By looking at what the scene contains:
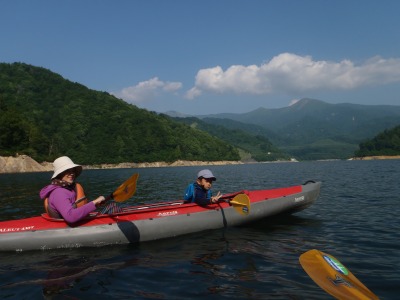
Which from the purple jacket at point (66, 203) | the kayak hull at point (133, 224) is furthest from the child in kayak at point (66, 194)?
the kayak hull at point (133, 224)

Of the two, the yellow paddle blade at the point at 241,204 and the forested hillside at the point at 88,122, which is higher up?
the forested hillside at the point at 88,122

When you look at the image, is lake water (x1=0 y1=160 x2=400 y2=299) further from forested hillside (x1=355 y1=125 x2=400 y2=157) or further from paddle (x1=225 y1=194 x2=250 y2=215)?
forested hillside (x1=355 y1=125 x2=400 y2=157)

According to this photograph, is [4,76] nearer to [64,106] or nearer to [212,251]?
[64,106]

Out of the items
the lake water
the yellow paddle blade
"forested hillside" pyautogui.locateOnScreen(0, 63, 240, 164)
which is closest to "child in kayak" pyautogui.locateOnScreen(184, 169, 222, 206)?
the yellow paddle blade

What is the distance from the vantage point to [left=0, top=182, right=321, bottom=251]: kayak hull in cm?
940

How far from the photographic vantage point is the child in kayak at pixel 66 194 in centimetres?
863

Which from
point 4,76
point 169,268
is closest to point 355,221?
point 169,268

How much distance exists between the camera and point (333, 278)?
5.30m

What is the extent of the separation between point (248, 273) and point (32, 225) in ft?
20.1

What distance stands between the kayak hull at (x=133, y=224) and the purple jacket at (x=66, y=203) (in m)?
0.77

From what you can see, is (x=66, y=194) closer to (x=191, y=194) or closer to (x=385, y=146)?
(x=191, y=194)

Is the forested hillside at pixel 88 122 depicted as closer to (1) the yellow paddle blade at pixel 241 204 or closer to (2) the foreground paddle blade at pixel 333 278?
(1) the yellow paddle blade at pixel 241 204

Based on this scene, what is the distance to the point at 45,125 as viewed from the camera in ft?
464

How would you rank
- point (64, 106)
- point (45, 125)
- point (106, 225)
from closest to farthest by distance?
point (106, 225), point (45, 125), point (64, 106)
